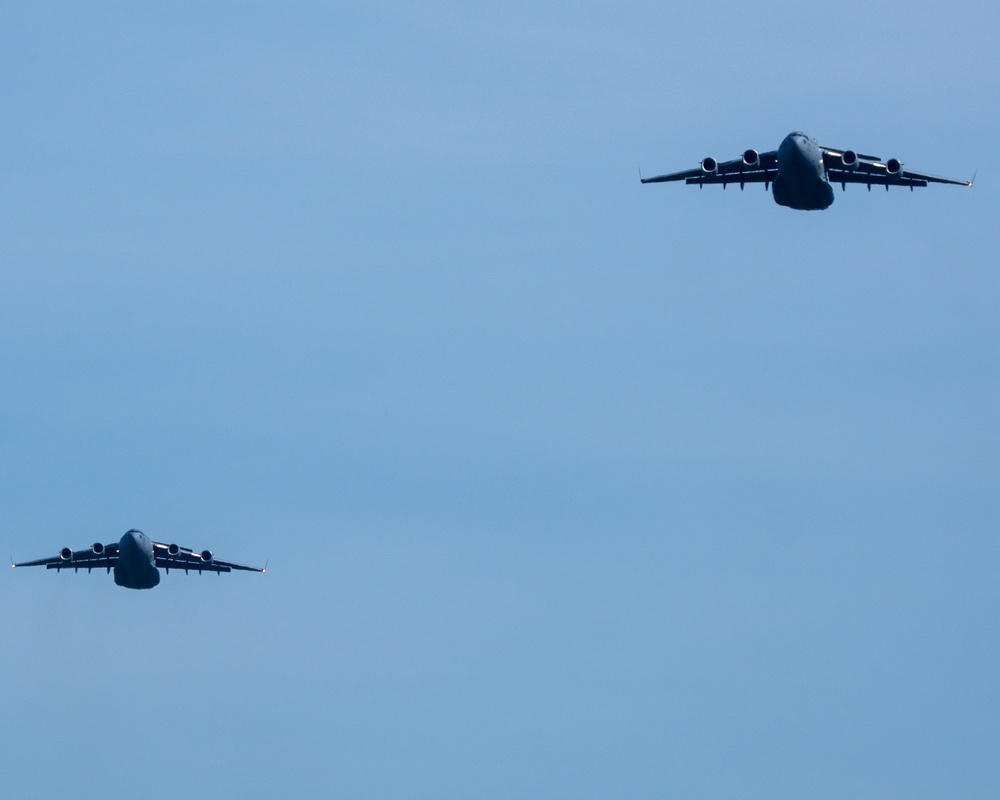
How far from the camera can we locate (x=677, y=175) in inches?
3223

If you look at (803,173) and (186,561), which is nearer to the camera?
(803,173)

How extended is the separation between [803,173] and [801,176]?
0.57ft

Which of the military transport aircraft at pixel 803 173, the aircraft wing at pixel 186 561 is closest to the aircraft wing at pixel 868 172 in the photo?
the military transport aircraft at pixel 803 173

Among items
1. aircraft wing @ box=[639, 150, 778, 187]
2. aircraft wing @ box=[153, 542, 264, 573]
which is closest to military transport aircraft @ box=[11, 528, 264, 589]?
aircraft wing @ box=[153, 542, 264, 573]

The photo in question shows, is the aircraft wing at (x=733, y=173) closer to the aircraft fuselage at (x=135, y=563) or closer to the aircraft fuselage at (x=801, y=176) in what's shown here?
the aircraft fuselage at (x=801, y=176)

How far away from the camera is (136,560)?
96562mm

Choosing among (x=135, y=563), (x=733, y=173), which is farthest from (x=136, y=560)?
(x=733, y=173)

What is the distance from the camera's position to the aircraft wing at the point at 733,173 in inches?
3191

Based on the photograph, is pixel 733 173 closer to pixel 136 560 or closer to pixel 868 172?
pixel 868 172

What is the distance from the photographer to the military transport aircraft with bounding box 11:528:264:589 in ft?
317

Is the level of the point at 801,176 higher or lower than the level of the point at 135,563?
lower

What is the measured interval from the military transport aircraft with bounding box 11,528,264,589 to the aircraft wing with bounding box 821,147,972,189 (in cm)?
3793

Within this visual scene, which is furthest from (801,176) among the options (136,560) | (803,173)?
(136,560)

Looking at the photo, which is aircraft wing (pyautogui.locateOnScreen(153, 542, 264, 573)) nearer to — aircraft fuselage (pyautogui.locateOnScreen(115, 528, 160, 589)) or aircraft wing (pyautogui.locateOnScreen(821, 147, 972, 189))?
aircraft fuselage (pyautogui.locateOnScreen(115, 528, 160, 589))
